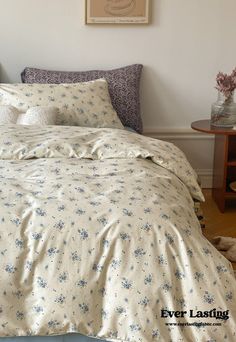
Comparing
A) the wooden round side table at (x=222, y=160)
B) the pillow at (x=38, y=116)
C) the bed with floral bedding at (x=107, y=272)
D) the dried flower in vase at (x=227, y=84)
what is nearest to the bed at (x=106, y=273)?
the bed with floral bedding at (x=107, y=272)

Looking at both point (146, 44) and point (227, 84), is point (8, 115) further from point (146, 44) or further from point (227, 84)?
point (227, 84)

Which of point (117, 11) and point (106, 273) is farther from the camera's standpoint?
point (117, 11)

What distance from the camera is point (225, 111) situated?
320 cm

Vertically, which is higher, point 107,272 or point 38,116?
point 38,116

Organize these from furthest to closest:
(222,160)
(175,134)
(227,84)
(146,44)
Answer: (175,134)
(146,44)
(222,160)
(227,84)

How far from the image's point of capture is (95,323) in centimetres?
158

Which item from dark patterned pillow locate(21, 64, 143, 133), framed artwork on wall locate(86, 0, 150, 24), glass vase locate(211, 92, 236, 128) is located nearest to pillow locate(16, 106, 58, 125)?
dark patterned pillow locate(21, 64, 143, 133)

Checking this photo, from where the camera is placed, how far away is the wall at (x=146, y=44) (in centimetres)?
333

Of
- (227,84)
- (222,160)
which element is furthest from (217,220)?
(227,84)

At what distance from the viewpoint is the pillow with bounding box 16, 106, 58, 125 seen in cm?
268

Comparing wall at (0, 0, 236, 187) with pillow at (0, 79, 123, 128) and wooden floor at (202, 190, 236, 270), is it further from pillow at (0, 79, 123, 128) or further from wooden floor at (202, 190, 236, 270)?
wooden floor at (202, 190, 236, 270)

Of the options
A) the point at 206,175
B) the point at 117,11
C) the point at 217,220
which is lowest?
the point at 217,220

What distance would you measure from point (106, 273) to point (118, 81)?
1905 millimetres

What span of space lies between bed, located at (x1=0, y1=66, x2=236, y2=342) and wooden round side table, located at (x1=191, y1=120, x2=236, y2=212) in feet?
4.86
